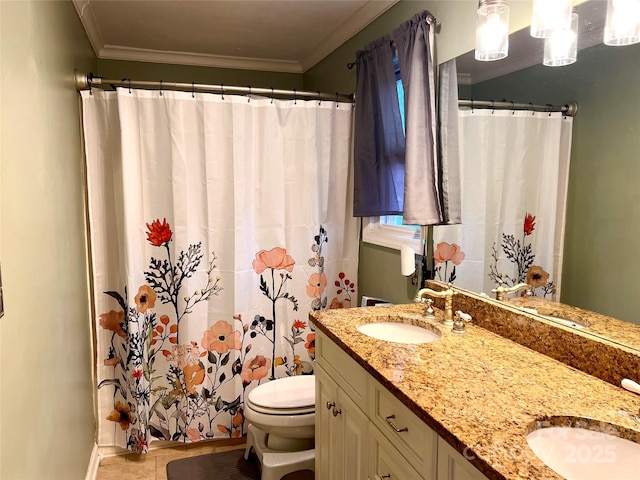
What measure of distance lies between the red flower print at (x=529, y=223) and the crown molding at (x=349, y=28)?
1.32m

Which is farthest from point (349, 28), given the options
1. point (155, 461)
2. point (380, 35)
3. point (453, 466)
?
point (155, 461)

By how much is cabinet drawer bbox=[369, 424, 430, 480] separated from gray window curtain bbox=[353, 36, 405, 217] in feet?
3.89

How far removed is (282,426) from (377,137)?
57.9 inches

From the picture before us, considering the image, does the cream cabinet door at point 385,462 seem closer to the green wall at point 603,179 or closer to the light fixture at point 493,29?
the green wall at point 603,179

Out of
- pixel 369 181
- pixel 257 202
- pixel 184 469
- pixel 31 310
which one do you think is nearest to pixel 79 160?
pixel 257 202

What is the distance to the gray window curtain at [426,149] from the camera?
194 cm

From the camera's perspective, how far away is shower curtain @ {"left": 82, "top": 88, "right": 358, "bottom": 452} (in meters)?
2.32

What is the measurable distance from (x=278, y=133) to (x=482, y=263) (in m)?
1.28

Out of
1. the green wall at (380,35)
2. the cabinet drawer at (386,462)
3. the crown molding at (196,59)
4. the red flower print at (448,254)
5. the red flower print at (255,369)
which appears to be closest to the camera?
the cabinet drawer at (386,462)

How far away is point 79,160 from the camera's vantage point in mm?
2250

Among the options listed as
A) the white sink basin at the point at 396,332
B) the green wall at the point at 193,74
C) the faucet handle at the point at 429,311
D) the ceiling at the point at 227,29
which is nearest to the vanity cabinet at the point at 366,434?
the white sink basin at the point at 396,332

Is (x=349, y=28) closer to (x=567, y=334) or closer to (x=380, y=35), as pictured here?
(x=380, y=35)

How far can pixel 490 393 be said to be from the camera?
1120 mm

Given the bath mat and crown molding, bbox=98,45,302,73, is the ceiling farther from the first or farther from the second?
the bath mat
